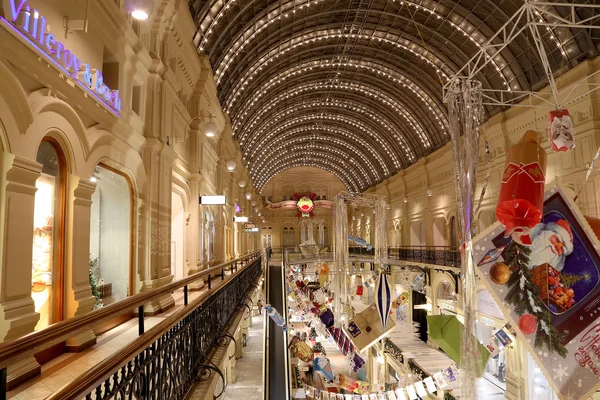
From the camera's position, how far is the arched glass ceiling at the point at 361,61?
1567cm

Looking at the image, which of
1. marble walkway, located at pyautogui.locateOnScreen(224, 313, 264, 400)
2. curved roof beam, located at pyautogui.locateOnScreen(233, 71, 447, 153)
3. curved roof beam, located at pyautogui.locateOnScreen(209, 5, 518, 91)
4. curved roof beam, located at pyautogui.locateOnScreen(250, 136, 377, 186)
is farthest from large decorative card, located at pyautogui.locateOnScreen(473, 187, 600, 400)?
curved roof beam, located at pyautogui.locateOnScreen(250, 136, 377, 186)

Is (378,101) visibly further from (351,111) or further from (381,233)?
(381,233)

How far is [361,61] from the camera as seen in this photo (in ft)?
82.1

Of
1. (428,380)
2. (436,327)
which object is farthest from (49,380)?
(428,380)

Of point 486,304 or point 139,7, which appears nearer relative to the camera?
point 139,7

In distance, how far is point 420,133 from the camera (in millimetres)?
27375

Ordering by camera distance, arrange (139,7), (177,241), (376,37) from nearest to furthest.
→ 1. (139,7)
2. (177,241)
3. (376,37)

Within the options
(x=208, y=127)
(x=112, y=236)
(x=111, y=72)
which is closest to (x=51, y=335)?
(x=111, y=72)

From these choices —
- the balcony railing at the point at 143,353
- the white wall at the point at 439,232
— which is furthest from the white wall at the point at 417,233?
the balcony railing at the point at 143,353

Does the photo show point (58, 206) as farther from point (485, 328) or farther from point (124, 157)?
point (485, 328)

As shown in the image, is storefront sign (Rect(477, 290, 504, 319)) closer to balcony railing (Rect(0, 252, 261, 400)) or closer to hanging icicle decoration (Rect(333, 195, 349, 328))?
hanging icicle decoration (Rect(333, 195, 349, 328))

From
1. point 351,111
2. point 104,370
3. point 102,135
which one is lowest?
point 104,370

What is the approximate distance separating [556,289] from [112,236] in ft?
24.2

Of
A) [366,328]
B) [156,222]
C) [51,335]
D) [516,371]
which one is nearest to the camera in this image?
[51,335]
